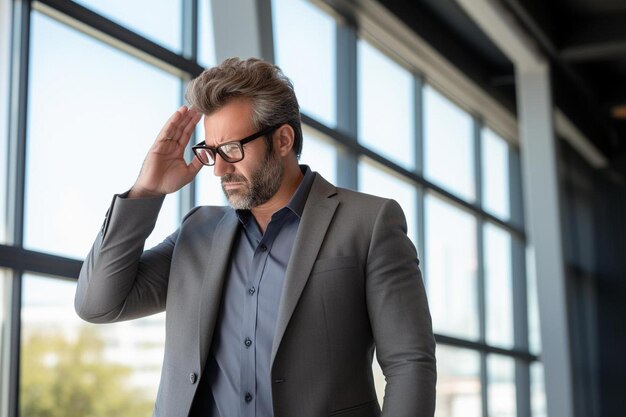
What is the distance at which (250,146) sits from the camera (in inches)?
80.1

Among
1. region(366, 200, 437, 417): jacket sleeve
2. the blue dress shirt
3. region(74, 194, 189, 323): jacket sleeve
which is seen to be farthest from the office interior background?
region(366, 200, 437, 417): jacket sleeve

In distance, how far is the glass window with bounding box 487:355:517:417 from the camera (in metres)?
9.12

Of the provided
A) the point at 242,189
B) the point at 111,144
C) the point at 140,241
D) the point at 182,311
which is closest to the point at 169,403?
the point at 182,311

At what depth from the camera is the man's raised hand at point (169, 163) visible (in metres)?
2.05

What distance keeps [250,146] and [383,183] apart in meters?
5.09

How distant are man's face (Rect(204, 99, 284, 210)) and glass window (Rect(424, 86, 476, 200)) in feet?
19.6

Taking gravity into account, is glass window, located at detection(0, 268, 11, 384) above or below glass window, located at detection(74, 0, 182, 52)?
below

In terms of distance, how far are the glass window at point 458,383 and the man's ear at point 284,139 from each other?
5.64 meters

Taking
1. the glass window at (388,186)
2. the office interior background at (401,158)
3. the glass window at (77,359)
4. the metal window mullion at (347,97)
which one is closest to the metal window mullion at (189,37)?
the office interior background at (401,158)

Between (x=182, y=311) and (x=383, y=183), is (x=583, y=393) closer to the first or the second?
(x=383, y=183)

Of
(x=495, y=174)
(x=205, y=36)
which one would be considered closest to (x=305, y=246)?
(x=205, y=36)

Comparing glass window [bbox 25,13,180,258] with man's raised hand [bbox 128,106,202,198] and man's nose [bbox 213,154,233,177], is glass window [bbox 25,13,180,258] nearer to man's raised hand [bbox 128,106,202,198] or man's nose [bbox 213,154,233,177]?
man's raised hand [bbox 128,106,202,198]

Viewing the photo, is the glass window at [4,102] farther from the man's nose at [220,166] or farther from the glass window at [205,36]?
the man's nose at [220,166]

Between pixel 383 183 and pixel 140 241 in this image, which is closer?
pixel 140 241
